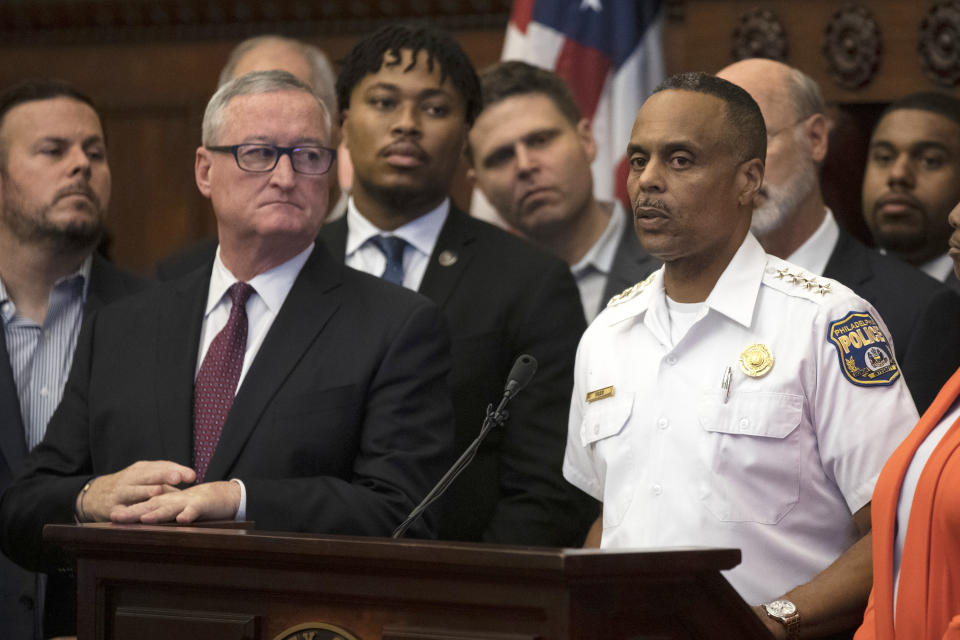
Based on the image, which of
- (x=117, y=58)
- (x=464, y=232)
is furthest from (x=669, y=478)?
(x=117, y=58)

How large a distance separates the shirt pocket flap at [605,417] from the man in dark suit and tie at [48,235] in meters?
1.48

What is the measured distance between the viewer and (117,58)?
20.2 feet

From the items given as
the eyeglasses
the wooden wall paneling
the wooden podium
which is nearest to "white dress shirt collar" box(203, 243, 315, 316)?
the eyeglasses

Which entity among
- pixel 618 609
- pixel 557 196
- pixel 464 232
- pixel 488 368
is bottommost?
pixel 618 609

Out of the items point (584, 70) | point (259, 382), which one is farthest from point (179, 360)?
point (584, 70)

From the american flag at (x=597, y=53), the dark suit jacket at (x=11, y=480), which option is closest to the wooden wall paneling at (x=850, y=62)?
the american flag at (x=597, y=53)

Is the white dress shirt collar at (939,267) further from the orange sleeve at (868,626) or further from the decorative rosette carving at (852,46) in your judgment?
the orange sleeve at (868,626)

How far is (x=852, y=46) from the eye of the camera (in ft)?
16.6

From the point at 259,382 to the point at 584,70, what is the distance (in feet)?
9.09

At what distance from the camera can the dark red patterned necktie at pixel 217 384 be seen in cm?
276

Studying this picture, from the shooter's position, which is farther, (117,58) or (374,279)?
(117,58)

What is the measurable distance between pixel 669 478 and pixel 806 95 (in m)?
1.49

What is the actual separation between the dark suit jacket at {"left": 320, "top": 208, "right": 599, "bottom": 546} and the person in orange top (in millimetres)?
1004

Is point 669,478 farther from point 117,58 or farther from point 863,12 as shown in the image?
point 117,58
